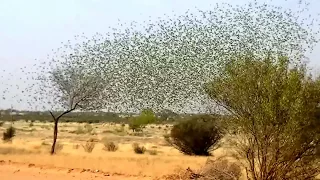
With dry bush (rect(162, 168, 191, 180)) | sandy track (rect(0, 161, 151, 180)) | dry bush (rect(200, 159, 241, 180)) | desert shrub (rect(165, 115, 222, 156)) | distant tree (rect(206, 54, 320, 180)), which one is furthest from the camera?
desert shrub (rect(165, 115, 222, 156))

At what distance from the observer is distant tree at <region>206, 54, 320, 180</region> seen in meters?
18.7

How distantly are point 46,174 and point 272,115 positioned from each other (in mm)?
11709

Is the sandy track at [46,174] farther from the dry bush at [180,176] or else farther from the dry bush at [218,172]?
the dry bush at [218,172]

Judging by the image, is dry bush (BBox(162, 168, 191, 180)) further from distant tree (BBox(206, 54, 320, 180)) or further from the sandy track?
distant tree (BBox(206, 54, 320, 180))

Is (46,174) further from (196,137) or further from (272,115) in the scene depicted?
(196,137)

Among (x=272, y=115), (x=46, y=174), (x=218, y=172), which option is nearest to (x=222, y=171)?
(x=218, y=172)

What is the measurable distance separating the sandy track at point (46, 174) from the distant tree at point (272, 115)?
→ 606 centimetres

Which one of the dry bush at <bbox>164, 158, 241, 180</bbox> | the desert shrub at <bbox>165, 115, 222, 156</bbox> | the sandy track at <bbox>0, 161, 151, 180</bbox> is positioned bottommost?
the sandy track at <bbox>0, 161, 151, 180</bbox>

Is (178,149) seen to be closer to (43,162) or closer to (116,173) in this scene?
(43,162)

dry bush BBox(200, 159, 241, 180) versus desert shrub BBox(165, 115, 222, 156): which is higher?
desert shrub BBox(165, 115, 222, 156)

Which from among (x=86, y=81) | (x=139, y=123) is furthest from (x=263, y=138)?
(x=139, y=123)

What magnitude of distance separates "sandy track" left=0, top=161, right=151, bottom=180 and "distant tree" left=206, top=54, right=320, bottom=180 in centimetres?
606

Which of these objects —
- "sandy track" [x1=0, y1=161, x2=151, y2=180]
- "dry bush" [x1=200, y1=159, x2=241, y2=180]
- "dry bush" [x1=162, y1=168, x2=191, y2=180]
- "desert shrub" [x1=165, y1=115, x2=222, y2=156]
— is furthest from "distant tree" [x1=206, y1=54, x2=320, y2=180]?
"desert shrub" [x1=165, y1=115, x2=222, y2=156]

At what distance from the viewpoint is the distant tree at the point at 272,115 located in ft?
61.4
